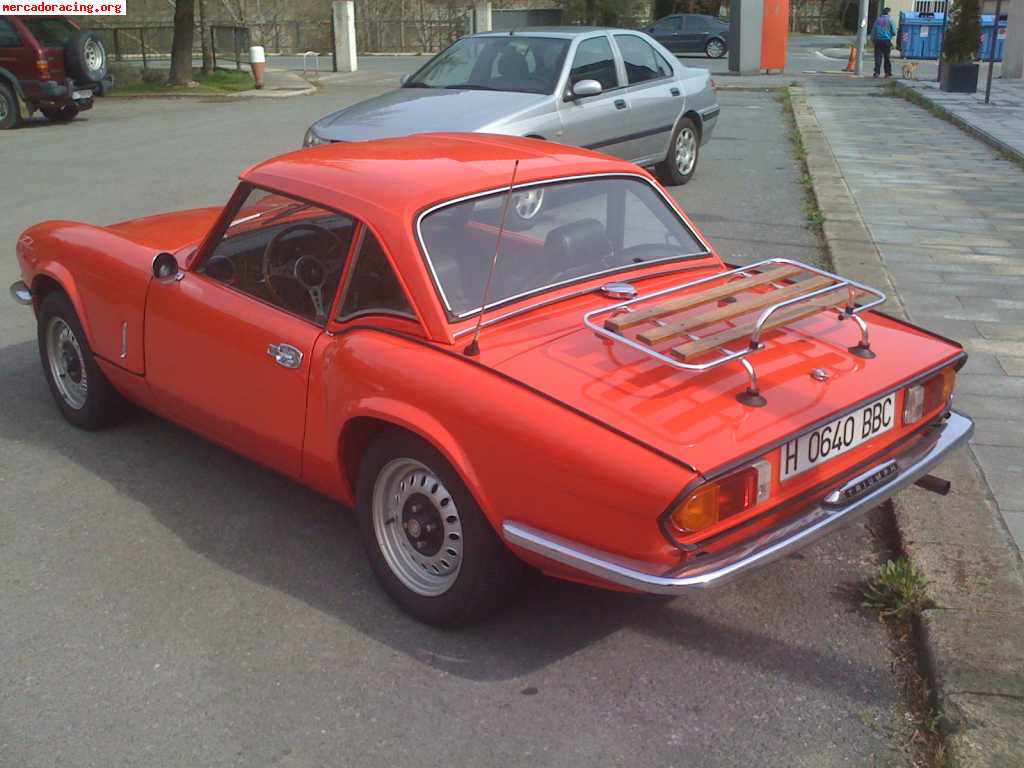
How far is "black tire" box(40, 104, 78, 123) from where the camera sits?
60.8 ft

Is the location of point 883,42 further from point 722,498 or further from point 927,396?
point 722,498

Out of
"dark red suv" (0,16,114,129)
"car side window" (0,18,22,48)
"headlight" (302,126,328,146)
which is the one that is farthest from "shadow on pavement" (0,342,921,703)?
"car side window" (0,18,22,48)

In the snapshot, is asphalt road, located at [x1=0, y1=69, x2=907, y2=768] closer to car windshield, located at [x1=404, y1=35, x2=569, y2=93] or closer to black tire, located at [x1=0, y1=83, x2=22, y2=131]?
car windshield, located at [x1=404, y1=35, x2=569, y2=93]

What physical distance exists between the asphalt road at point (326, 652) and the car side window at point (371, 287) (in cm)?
54

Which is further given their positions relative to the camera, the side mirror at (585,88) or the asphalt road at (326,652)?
the side mirror at (585,88)

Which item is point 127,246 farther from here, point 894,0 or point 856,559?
point 894,0

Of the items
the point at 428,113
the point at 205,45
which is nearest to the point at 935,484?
the point at 428,113

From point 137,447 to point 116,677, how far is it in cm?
190

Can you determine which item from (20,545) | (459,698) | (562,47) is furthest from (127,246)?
(562,47)

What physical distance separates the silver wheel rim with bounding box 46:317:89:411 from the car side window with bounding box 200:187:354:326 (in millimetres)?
1145

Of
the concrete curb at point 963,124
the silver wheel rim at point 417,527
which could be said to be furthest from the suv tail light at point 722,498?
the concrete curb at point 963,124

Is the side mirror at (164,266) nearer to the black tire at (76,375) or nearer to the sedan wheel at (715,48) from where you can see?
the black tire at (76,375)

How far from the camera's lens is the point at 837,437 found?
11.2 feet

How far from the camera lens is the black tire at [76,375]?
16.6ft
